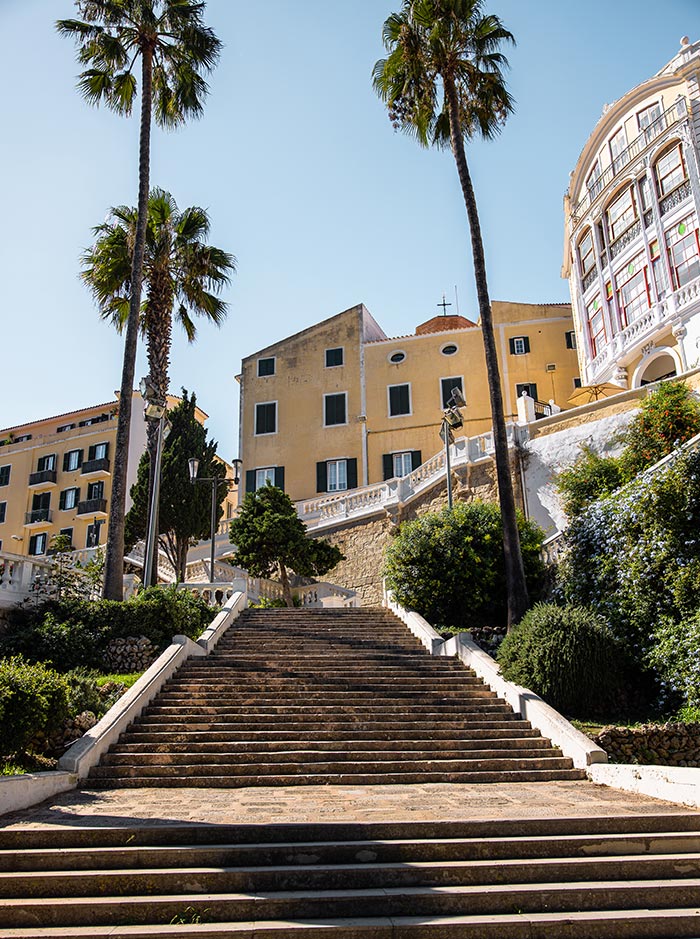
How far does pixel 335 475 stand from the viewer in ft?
112

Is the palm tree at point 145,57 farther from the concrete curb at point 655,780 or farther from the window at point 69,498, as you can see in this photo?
the window at point 69,498

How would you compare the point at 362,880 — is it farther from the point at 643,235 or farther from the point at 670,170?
the point at 670,170

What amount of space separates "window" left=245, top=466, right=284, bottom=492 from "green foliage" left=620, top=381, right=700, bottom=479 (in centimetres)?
1941

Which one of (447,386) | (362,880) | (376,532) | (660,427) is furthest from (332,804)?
(447,386)

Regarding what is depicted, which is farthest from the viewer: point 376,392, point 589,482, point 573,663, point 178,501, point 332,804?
point 376,392

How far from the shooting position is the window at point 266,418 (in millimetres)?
36094

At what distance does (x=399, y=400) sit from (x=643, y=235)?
1191cm

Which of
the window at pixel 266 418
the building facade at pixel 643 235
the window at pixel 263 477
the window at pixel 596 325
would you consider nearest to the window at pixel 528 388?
the building facade at pixel 643 235

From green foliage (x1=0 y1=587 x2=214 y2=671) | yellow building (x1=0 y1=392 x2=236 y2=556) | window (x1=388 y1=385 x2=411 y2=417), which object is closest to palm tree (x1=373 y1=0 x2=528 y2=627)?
green foliage (x1=0 y1=587 x2=214 y2=671)

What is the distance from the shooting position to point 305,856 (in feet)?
20.5

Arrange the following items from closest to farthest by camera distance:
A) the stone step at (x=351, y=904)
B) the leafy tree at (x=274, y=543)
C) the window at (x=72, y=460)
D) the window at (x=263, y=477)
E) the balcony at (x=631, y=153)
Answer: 1. the stone step at (x=351, y=904)
2. the leafy tree at (x=274, y=543)
3. the balcony at (x=631, y=153)
4. the window at (x=263, y=477)
5. the window at (x=72, y=460)

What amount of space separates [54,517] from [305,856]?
1596 inches

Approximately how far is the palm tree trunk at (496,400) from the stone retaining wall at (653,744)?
4.40 meters

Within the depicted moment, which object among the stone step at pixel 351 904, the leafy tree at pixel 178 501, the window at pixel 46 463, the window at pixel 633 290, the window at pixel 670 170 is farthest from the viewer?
the window at pixel 46 463
